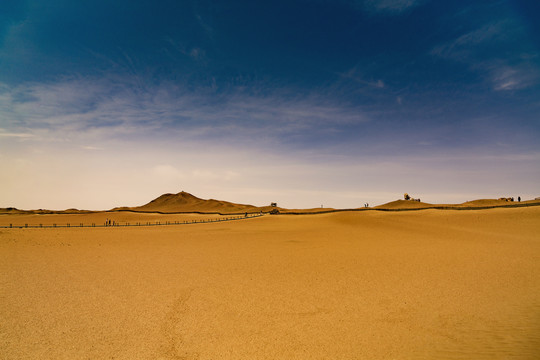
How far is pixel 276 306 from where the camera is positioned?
27.6 ft

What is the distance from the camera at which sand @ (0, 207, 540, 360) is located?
607 cm

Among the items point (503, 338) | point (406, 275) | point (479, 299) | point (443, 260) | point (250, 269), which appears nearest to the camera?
point (503, 338)

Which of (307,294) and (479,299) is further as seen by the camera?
(307,294)

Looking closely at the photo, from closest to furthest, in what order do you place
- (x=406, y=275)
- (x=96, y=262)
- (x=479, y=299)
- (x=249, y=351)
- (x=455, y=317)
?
(x=249, y=351)
(x=455, y=317)
(x=479, y=299)
(x=406, y=275)
(x=96, y=262)

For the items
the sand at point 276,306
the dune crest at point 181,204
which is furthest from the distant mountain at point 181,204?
the sand at point 276,306

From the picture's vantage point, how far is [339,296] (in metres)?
9.13

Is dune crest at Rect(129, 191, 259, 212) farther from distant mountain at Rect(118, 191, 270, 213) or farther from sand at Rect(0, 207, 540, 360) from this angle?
sand at Rect(0, 207, 540, 360)

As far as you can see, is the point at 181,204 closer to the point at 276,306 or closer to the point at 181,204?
the point at 181,204

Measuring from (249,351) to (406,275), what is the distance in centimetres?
822

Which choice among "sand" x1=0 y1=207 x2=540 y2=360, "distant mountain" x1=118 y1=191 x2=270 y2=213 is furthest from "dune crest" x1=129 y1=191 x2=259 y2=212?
"sand" x1=0 y1=207 x2=540 y2=360

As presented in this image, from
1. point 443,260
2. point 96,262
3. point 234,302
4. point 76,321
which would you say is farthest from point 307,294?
point 96,262

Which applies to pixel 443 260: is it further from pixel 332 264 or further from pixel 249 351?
pixel 249 351

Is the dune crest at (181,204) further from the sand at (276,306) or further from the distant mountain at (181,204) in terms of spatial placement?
the sand at (276,306)

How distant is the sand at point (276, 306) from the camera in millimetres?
6070
